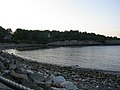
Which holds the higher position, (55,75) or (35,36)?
(35,36)

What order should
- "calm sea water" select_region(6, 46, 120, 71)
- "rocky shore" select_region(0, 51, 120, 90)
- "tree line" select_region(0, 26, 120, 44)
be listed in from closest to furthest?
"rocky shore" select_region(0, 51, 120, 90) < "calm sea water" select_region(6, 46, 120, 71) < "tree line" select_region(0, 26, 120, 44)

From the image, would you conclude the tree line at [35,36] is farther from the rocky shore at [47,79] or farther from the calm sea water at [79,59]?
the rocky shore at [47,79]

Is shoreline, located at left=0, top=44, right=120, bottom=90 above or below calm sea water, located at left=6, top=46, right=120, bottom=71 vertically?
above

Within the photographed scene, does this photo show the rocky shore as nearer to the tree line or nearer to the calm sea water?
the calm sea water

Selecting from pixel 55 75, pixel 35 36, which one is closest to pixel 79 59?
pixel 55 75

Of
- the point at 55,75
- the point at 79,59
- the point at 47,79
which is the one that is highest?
the point at 47,79

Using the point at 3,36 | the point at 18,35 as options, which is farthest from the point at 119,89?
the point at 18,35

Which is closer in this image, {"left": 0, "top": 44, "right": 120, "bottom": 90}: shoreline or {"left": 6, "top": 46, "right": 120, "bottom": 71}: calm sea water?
{"left": 0, "top": 44, "right": 120, "bottom": 90}: shoreline

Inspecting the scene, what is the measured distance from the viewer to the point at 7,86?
24.4 ft

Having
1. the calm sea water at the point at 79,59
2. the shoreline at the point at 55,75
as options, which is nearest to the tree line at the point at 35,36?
the calm sea water at the point at 79,59

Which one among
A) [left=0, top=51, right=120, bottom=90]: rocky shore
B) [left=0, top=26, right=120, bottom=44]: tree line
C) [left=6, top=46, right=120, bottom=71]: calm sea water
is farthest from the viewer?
[left=0, top=26, right=120, bottom=44]: tree line

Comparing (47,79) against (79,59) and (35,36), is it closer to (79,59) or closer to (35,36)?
(79,59)

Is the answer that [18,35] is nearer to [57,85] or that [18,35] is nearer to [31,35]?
[31,35]

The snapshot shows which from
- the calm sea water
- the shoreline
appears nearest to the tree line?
the calm sea water
